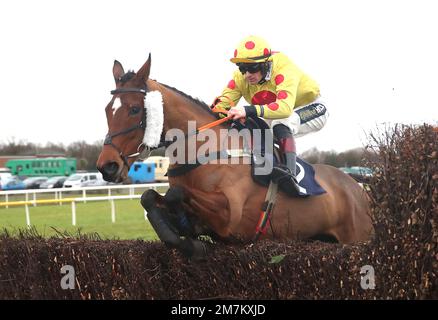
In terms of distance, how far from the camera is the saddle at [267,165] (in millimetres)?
4234

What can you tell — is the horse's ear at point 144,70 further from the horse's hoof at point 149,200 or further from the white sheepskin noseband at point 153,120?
the horse's hoof at point 149,200

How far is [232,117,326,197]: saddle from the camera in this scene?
423cm

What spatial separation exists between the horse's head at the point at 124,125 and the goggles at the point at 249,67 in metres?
0.75

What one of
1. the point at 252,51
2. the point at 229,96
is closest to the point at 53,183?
the point at 229,96

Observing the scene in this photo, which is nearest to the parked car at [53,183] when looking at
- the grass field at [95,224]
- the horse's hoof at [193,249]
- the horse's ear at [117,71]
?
the grass field at [95,224]

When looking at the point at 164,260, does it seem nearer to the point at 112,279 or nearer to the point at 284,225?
the point at 112,279

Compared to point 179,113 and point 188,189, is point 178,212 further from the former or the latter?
point 179,113

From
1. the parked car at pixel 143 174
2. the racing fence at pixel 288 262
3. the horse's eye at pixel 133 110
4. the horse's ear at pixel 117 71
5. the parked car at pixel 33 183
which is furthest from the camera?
the parked car at pixel 143 174

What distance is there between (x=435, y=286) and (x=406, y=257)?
0.22 metres

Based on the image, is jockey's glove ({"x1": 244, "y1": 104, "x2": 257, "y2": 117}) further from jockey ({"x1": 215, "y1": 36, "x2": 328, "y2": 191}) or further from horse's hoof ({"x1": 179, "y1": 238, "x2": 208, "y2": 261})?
horse's hoof ({"x1": 179, "y1": 238, "x2": 208, "y2": 261})

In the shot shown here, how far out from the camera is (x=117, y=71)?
421 cm

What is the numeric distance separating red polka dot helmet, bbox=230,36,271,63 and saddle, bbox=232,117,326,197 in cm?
44
